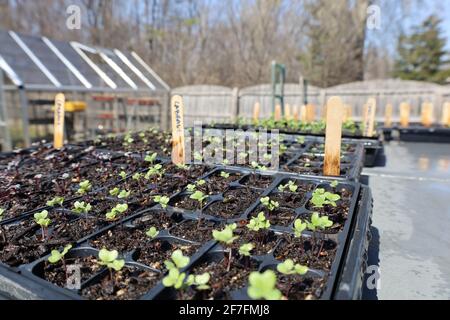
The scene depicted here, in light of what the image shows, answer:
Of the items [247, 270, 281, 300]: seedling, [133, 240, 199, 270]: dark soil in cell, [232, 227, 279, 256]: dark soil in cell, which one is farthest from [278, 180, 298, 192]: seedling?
[247, 270, 281, 300]: seedling

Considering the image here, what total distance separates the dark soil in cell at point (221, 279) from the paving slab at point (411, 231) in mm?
404

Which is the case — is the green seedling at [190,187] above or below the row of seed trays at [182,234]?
above

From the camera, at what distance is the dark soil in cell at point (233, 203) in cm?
131

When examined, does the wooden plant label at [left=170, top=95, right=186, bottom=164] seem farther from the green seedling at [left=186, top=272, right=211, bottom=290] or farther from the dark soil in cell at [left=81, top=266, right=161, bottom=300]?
the green seedling at [left=186, top=272, right=211, bottom=290]

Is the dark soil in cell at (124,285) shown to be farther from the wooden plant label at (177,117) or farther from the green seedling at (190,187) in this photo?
the wooden plant label at (177,117)

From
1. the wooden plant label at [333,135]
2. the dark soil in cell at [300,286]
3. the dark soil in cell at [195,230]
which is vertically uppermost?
the wooden plant label at [333,135]

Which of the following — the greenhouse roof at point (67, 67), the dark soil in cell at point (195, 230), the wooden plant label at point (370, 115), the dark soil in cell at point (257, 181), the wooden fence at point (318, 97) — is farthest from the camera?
the wooden fence at point (318, 97)

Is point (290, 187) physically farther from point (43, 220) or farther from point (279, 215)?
point (43, 220)

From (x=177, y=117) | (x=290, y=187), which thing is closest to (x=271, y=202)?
(x=290, y=187)

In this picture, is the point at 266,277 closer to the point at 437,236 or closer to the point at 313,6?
the point at 437,236

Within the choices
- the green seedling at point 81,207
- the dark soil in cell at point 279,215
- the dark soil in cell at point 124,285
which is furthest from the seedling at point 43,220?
Answer: the dark soil in cell at point 279,215

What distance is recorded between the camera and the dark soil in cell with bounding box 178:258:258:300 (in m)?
0.77

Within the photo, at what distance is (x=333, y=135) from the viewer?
1.57 metres
